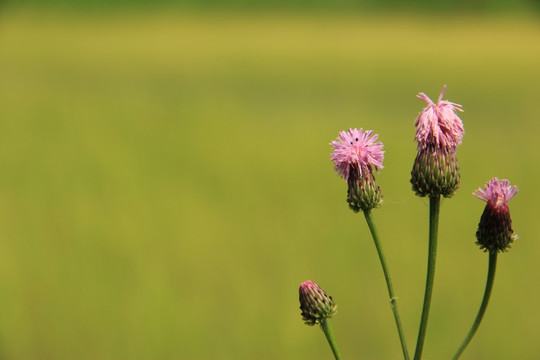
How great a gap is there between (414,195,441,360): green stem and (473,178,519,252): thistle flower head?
0.04 metres

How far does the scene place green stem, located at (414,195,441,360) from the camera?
1.34 feet

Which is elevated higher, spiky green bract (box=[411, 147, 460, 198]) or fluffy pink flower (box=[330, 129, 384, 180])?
fluffy pink flower (box=[330, 129, 384, 180])

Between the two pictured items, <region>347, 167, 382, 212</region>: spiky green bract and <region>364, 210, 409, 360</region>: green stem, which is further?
<region>347, 167, 382, 212</region>: spiky green bract

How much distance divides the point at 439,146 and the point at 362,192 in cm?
7

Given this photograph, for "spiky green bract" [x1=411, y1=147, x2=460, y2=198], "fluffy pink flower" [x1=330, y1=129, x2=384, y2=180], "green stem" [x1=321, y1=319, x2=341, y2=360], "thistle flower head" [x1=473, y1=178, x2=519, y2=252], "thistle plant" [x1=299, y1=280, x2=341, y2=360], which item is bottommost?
"green stem" [x1=321, y1=319, x2=341, y2=360]

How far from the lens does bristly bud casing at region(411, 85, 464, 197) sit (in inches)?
18.9

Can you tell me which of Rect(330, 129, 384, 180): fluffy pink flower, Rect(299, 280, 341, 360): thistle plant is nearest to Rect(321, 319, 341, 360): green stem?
Rect(299, 280, 341, 360): thistle plant

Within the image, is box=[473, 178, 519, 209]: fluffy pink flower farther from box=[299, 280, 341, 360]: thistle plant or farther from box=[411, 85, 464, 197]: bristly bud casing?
box=[299, 280, 341, 360]: thistle plant

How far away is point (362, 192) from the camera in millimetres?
519

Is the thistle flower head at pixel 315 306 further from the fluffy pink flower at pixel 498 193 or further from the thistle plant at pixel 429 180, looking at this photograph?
the fluffy pink flower at pixel 498 193

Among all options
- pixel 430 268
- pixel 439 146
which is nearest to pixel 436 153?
pixel 439 146

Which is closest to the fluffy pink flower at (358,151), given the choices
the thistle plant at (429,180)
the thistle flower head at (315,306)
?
the thistle plant at (429,180)

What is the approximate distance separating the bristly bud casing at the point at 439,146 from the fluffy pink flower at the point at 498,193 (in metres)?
0.03

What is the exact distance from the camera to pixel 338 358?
415mm
